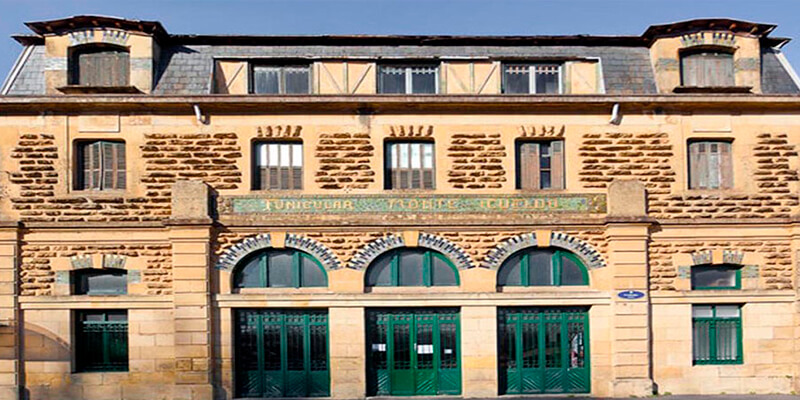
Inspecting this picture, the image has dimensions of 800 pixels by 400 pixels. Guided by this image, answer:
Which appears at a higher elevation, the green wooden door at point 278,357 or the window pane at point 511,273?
the window pane at point 511,273

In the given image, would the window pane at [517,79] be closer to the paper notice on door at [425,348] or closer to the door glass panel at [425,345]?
the door glass panel at [425,345]

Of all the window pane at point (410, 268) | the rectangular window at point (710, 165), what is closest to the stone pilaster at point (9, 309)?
the window pane at point (410, 268)

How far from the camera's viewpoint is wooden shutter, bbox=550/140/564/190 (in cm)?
2197

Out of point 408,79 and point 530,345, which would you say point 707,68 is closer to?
point 408,79

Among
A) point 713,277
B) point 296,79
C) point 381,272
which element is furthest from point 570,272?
point 296,79

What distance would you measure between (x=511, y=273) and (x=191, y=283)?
8354 mm

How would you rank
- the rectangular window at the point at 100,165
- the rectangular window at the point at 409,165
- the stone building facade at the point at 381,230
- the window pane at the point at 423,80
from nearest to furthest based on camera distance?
the stone building facade at the point at 381,230 < the rectangular window at the point at 100,165 < the rectangular window at the point at 409,165 < the window pane at the point at 423,80

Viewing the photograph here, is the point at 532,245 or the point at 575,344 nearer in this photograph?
the point at 532,245

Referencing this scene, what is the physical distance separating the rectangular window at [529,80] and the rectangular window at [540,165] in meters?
1.53

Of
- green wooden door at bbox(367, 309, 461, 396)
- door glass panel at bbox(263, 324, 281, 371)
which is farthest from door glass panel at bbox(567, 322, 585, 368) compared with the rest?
door glass panel at bbox(263, 324, 281, 371)

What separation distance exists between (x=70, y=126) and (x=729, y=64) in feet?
58.2

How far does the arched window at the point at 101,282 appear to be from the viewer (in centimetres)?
2147

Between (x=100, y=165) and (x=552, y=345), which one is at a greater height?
(x=100, y=165)

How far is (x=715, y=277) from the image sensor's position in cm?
2200
